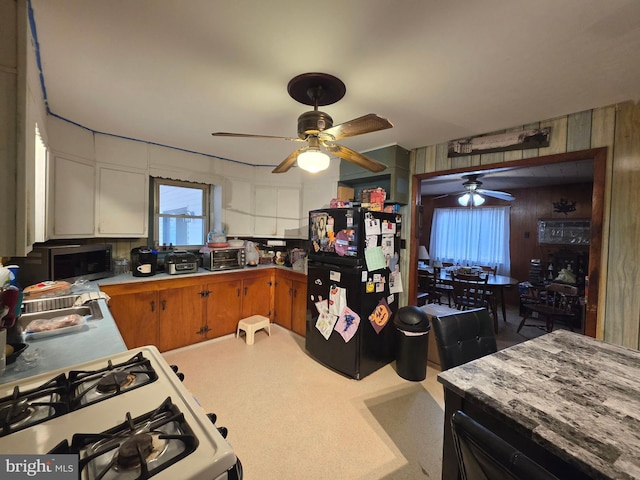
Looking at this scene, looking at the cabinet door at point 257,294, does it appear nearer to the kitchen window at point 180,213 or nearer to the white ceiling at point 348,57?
the kitchen window at point 180,213

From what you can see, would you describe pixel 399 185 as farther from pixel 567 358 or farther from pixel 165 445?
pixel 165 445

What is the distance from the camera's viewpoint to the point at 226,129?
2.56 meters

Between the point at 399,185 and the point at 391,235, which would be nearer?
the point at 391,235

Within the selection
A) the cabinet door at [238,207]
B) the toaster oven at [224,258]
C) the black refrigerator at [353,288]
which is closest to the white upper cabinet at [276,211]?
the cabinet door at [238,207]

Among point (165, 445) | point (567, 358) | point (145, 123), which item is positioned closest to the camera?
point (165, 445)

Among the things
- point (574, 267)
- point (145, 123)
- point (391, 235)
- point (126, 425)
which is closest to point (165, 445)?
point (126, 425)

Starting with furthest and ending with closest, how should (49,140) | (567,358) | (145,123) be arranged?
(145,123), (49,140), (567,358)

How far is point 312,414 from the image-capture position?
2.06 metres

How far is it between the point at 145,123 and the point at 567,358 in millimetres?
3463

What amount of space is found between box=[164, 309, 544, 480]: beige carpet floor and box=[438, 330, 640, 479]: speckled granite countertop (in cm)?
92

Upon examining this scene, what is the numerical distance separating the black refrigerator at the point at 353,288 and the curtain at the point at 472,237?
396 cm

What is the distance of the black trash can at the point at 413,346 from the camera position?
2539mm

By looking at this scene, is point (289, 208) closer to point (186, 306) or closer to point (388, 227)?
point (388, 227)

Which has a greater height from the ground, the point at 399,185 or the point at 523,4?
the point at 523,4
